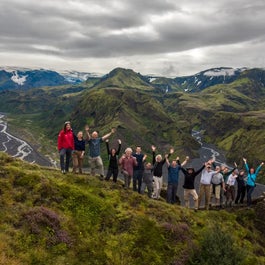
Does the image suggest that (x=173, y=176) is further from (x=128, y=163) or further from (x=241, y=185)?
(x=241, y=185)

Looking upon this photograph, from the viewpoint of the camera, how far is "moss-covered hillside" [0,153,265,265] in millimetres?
18906

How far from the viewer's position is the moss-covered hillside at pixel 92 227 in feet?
62.0

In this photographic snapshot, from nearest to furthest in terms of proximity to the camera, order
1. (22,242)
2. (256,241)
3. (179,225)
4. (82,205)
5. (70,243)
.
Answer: (22,242), (70,243), (82,205), (179,225), (256,241)

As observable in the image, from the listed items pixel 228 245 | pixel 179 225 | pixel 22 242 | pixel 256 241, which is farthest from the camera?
pixel 256 241

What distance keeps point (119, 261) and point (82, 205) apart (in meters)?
5.00

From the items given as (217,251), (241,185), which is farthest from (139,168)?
(241,185)

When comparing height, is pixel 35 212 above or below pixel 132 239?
above

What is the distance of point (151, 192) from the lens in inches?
1240

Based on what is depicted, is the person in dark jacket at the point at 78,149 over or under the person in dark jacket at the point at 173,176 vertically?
over

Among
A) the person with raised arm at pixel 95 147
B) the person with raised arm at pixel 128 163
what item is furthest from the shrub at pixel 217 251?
the person with raised arm at pixel 95 147

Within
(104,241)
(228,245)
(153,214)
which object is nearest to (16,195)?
(104,241)

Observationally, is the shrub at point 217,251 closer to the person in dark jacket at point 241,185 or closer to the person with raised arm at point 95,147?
the person with raised arm at point 95,147

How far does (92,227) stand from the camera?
21984 millimetres

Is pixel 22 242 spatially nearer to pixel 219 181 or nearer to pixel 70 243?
pixel 70 243
